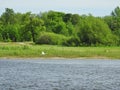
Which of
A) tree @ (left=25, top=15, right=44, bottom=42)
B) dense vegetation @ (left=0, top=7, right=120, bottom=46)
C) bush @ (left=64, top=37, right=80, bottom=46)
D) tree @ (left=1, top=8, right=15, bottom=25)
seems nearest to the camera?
bush @ (left=64, top=37, right=80, bottom=46)

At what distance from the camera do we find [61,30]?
454ft

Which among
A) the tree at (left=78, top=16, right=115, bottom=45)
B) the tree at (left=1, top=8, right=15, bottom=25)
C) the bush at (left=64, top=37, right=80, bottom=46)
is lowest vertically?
the bush at (left=64, top=37, right=80, bottom=46)

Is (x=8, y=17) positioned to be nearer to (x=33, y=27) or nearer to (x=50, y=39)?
(x=33, y=27)

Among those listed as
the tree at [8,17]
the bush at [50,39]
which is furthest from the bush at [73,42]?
the tree at [8,17]

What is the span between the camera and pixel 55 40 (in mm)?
115188

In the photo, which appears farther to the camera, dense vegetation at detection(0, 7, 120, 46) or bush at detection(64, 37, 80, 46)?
dense vegetation at detection(0, 7, 120, 46)

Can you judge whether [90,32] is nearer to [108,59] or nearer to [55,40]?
[55,40]

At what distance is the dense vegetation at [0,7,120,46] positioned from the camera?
11081 cm

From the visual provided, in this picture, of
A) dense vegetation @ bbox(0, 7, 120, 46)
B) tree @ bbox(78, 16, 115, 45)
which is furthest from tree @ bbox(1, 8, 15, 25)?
tree @ bbox(78, 16, 115, 45)

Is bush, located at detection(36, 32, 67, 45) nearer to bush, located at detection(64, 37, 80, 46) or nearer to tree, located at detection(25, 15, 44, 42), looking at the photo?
bush, located at detection(64, 37, 80, 46)

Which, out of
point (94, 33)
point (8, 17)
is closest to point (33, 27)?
point (94, 33)

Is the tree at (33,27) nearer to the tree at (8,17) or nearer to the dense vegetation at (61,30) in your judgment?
the dense vegetation at (61,30)

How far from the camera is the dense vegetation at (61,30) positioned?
11081cm

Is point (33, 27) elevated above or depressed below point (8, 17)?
below
